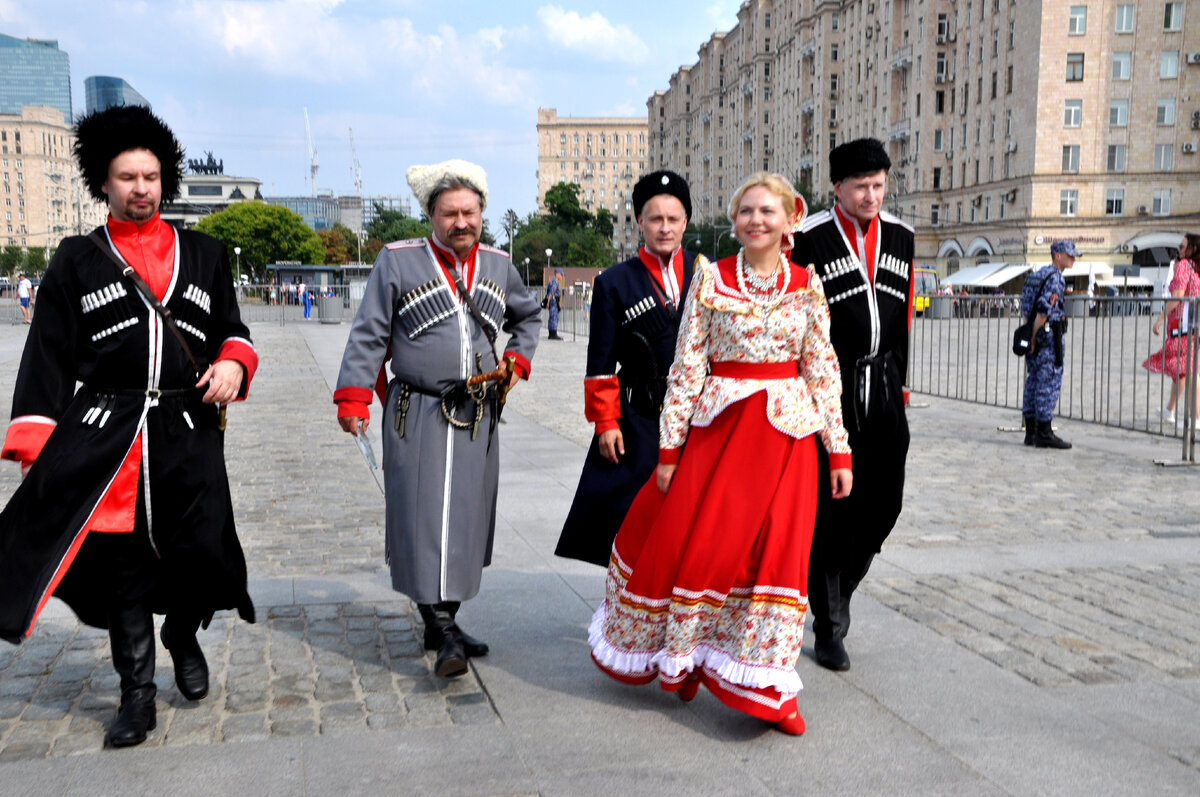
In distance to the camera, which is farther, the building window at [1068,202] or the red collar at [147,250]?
the building window at [1068,202]

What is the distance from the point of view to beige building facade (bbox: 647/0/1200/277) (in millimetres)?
58531

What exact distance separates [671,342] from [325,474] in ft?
18.2

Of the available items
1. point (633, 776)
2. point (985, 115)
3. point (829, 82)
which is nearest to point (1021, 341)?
point (633, 776)

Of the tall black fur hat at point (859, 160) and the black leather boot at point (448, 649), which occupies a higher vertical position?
the tall black fur hat at point (859, 160)

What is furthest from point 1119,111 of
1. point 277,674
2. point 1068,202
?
point 277,674

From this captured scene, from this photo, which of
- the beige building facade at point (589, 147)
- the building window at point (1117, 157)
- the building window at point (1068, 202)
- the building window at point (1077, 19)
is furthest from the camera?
the beige building facade at point (589, 147)

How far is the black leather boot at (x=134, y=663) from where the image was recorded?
3.73m

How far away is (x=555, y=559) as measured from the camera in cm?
618

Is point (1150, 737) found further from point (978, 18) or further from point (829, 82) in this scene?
point (829, 82)

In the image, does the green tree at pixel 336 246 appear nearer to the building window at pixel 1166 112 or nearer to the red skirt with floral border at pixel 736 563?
the building window at pixel 1166 112

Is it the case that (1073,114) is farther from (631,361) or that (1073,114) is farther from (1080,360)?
(631,361)

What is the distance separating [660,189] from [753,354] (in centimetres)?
88

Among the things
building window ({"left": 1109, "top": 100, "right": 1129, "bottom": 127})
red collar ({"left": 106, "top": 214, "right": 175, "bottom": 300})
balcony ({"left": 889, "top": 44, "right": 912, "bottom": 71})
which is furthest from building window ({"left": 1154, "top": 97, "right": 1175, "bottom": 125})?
red collar ({"left": 106, "top": 214, "right": 175, "bottom": 300})

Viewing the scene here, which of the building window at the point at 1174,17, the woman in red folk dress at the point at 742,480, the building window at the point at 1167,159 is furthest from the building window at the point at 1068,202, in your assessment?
the woman in red folk dress at the point at 742,480
